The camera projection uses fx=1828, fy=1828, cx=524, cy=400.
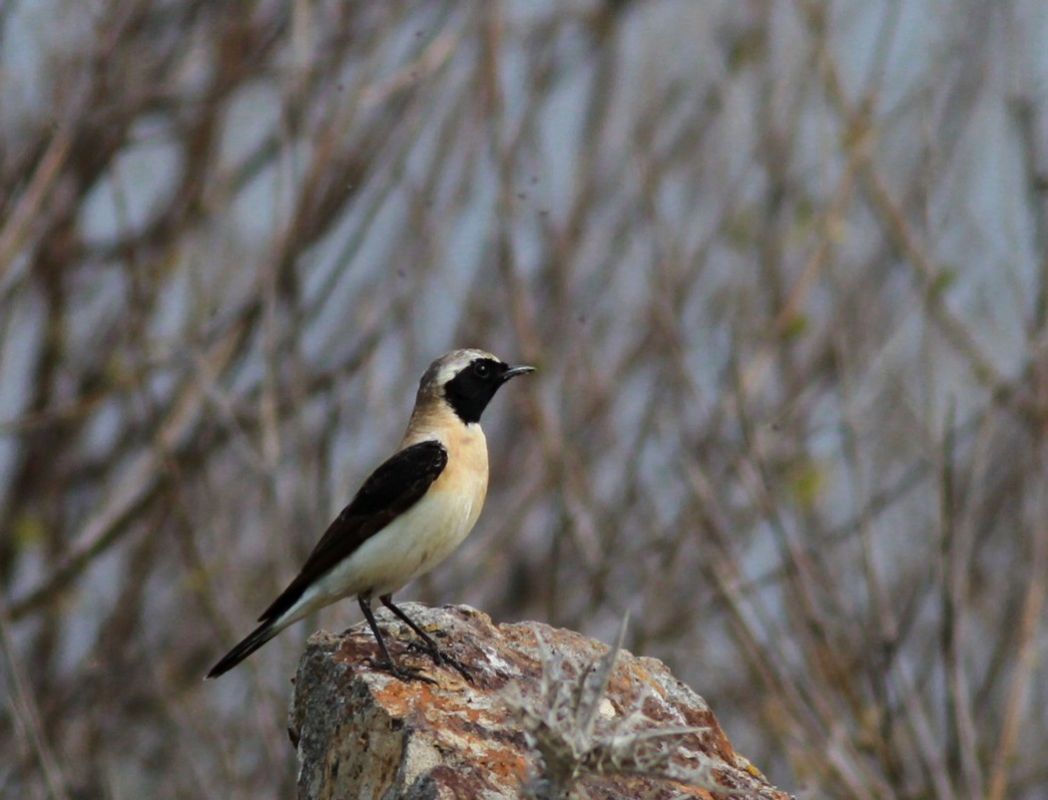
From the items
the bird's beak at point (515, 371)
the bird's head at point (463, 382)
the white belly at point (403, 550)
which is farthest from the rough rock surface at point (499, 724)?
the bird's beak at point (515, 371)

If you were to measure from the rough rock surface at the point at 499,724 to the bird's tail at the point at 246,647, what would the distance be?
2.10 ft

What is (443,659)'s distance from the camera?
5.55 meters

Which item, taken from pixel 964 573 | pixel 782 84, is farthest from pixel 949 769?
pixel 782 84

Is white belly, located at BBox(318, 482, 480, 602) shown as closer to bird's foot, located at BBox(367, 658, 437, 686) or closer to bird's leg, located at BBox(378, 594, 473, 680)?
bird's leg, located at BBox(378, 594, 473, 680)

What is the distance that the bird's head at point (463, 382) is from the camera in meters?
7.55

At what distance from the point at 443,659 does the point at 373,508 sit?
4.92 feet

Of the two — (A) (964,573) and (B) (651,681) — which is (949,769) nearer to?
(A) (964,573)

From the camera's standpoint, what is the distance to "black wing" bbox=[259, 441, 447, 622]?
685 cm

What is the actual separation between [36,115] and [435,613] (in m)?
8.47

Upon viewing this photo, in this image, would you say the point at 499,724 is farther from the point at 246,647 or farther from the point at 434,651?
A: the point at 246,647

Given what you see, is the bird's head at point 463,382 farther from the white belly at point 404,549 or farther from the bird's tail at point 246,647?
the bird's tail at point 246,647

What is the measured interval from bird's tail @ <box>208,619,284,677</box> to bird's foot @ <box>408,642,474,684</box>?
1100 mm

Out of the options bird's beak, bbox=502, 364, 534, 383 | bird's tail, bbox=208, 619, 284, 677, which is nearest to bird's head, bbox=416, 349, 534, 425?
bird's beak, bbox=502, 364, 534, 383

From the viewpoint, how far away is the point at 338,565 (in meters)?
6.88
